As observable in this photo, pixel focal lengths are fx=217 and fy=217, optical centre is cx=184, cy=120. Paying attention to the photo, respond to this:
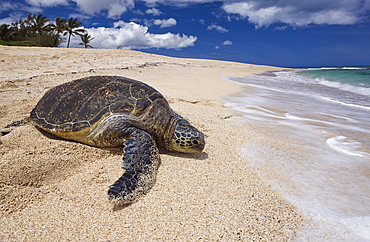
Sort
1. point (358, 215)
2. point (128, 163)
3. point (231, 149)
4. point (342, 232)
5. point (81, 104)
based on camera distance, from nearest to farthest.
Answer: point (342, 232) < point (358, 215) < point (128, 163) < point (81, 104) < point (231, 149)

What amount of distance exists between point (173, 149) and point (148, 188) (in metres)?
0.87

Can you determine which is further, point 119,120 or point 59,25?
point 59,25

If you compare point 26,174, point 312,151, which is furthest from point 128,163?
point 312,151

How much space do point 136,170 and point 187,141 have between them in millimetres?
781

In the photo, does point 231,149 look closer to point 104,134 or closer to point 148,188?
point 148,188

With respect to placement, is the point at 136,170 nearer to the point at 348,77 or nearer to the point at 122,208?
the point at 122,208

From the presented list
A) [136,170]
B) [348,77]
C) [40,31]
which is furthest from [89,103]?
[40,31]

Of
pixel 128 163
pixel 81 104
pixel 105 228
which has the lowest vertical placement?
pixel 105 228

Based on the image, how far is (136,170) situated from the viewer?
201 cm

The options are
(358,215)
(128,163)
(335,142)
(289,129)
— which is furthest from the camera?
(289,129)

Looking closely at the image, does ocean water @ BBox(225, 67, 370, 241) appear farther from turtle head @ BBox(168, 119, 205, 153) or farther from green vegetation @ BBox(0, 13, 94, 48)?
green vegetation @ BBox(0, 13, 94, 48)

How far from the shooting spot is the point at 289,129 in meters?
4.06

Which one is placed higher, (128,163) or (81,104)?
(81,104)

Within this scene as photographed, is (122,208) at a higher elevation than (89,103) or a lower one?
lower
